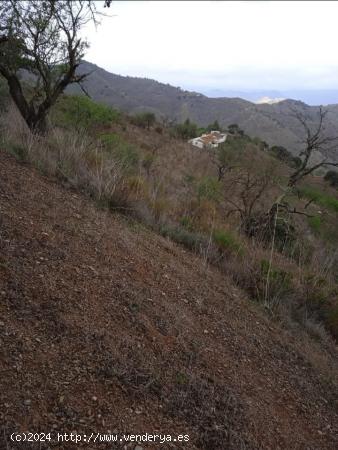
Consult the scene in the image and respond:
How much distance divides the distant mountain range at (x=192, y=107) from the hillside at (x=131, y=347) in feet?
191

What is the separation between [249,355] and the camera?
10.4 ft

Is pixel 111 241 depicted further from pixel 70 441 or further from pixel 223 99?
pixel 223 99

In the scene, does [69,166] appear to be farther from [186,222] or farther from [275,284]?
[275,284]

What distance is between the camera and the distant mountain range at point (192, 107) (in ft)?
214

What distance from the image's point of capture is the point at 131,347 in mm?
2486

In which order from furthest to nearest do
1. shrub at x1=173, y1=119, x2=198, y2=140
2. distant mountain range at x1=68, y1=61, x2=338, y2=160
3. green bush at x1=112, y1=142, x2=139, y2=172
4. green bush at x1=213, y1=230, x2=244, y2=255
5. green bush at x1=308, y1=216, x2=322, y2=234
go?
distant mountain range at x1=68, y1=61, x2=338, y2=160 < shrub at x1=173, y1=119, x2=198, y2=140 < green bush at x1=308, y1=216, x2=322, y2=234 < green bush at x1=112, y1=142, x2=139, y2=172 < green bush at x1=213, y1=230, x2=244, y2=255

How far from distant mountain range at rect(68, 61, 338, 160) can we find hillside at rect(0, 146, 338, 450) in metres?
58.3

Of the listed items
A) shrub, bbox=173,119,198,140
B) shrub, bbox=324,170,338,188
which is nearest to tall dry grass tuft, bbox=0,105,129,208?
shrub, bbox=173,119,198,140

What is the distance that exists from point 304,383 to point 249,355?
0.57 meters

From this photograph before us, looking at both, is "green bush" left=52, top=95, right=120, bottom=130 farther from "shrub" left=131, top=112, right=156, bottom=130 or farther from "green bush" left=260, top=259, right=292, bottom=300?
"shrub" left=131, top=112, right=156, bottom=130

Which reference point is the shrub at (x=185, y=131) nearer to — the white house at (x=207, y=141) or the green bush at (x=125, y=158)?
A: the white house at (x=207, y=141)

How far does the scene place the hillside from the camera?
1.99m

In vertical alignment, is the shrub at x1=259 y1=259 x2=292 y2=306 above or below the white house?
below

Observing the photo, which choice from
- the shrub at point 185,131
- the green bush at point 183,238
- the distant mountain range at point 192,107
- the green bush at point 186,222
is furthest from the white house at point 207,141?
the distant mountain range at point 192,107
